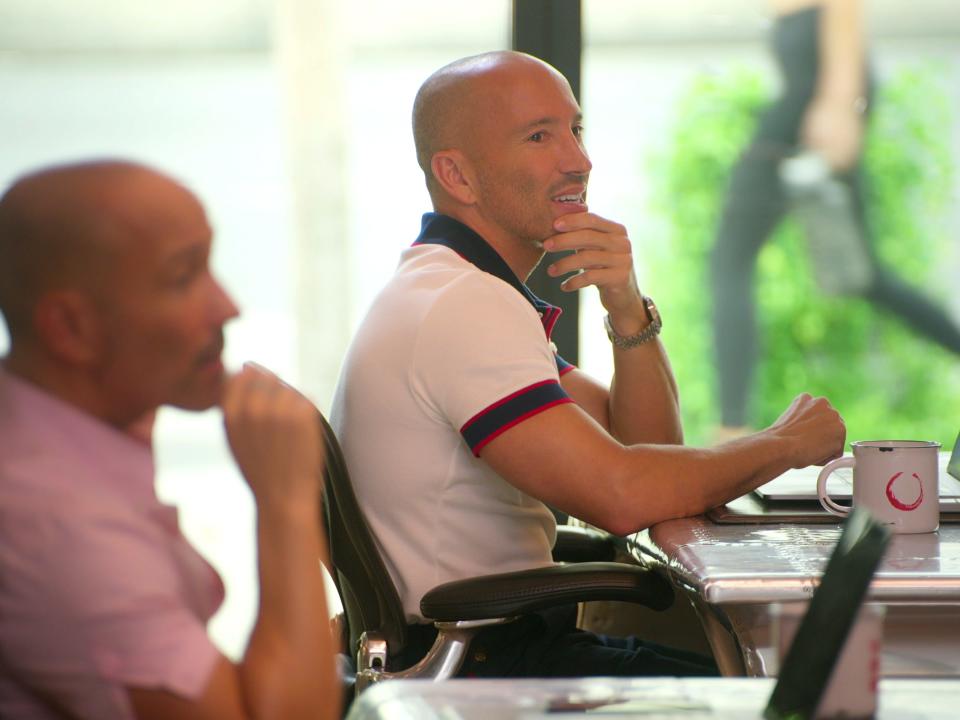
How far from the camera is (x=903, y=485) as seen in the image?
1.58 meters

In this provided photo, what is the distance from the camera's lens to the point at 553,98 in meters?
1.97

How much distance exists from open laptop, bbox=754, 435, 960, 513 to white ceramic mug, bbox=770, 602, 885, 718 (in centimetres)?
79

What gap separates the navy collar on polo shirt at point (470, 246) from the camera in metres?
1.89

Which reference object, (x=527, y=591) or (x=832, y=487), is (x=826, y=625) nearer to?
(x=527, y=591)

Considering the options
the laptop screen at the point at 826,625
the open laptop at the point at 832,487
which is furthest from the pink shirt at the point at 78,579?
the open laptop at the point at 832,487

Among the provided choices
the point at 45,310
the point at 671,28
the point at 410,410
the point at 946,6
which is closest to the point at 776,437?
the point at 410,410

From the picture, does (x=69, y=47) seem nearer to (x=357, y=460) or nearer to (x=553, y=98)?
(x=553, y=98)

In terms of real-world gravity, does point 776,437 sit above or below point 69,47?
below

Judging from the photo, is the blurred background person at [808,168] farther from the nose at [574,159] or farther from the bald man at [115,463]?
the bald man at [115,463]

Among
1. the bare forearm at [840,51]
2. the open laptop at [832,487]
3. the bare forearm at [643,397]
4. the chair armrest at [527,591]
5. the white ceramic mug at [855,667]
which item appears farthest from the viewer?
the bare forearm at [840,51]

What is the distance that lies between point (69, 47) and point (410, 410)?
1.59m

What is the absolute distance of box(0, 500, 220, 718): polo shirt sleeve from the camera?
820 mm

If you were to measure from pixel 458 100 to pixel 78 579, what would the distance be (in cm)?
126

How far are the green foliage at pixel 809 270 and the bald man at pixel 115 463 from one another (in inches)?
83.8
